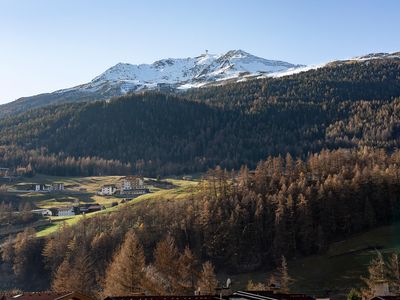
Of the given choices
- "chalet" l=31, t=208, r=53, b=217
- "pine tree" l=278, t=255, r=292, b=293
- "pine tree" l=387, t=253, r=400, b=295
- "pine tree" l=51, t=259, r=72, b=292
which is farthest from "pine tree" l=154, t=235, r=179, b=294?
"chalet" l=31, t=208, r=53, b=217

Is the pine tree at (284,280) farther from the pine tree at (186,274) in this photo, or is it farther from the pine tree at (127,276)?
the pine tree at (127,276)

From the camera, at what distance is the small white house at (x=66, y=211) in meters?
172

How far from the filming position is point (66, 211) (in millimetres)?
174125

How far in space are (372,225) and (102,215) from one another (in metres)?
62.0

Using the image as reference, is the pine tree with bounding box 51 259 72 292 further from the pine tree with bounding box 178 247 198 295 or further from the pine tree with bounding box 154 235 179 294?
the pine tree with bounding box 178 247 198 295

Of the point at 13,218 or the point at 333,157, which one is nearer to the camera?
the point at 333,157

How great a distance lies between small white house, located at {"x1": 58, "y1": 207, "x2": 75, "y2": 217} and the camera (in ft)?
563

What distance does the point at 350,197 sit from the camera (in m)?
121

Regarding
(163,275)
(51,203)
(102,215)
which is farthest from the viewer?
(51,203)

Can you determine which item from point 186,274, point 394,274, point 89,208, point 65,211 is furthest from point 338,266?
point 65,211

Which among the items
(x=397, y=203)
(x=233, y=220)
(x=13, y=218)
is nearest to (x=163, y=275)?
(x=233, y=220)

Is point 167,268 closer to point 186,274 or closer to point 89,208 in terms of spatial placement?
point 186,274

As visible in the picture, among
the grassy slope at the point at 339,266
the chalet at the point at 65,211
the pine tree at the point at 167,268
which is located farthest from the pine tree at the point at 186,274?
the chalet at the point at 65,211

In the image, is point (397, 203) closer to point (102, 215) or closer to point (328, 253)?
point (328, 253)
